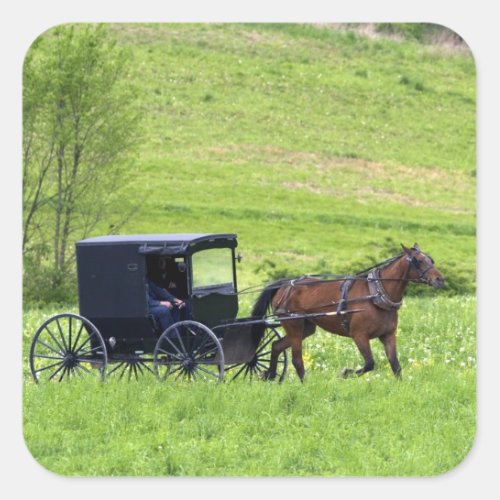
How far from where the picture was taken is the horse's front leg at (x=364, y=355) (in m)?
11.8

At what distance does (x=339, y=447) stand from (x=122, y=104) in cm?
925

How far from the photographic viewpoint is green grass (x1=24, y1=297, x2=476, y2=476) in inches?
416

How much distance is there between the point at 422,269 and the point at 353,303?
0.82m

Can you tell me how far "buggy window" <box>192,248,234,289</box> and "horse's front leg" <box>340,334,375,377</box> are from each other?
57.3 inches

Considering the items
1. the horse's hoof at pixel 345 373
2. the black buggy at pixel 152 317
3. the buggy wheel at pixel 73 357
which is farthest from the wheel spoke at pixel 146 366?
the horse's hoof at pixel 345 373

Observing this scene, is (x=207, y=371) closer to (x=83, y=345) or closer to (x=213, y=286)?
(x=213, y=286)

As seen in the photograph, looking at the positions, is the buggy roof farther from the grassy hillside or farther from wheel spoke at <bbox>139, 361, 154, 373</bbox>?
the grassy hillside

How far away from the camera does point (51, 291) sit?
56.4 ft

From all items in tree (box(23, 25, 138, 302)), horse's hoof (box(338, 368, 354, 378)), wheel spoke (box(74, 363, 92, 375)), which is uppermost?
tree (box(23, 25, 138, 302))

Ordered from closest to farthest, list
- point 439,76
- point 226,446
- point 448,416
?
point 226,446
point 448,416
point 439,76

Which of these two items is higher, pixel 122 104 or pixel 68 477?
pixel 122 104

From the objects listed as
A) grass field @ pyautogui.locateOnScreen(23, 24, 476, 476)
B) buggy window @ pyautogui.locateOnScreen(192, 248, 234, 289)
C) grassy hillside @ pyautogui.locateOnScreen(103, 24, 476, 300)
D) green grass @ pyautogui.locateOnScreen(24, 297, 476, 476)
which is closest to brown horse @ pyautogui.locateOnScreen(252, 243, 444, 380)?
green grass @ pyautogui.locateOnScreen(24, 297, 476, 476)

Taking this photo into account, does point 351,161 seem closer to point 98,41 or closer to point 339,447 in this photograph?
point 98,41

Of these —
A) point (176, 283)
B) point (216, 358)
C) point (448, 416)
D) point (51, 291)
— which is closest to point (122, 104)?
point (51, 291)
